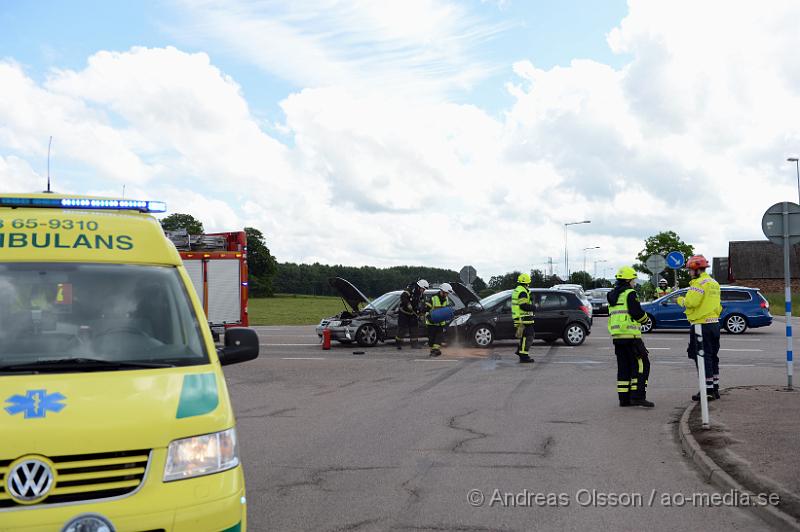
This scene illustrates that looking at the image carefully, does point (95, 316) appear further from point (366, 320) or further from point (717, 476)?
point (366, 320)

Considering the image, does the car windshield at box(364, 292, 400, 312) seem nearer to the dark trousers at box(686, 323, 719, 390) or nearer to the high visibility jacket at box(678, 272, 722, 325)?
the dark trousers at box(686, 323, 719, 390)

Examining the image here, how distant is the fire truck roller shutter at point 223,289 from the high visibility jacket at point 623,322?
12222mm

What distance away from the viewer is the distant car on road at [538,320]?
20953mm

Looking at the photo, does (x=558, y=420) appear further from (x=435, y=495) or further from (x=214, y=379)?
(x=214, y=379)

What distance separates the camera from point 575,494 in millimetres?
6348

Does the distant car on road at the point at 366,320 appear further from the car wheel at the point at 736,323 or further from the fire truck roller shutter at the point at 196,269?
the car wheel at the point at 736,323

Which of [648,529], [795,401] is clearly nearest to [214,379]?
[648,529]

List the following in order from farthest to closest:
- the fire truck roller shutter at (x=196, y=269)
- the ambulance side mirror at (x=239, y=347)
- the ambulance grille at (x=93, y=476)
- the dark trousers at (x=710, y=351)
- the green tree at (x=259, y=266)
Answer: the green tree at (x=259, y=266), the fire truck roller shutter at (x=196, y=269), the dark trousers at (x=710, y=351), the ambulance side mirror at (x=239, y=347), the ambulance grille at (x=93, y=476)

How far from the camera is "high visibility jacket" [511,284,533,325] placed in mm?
17391

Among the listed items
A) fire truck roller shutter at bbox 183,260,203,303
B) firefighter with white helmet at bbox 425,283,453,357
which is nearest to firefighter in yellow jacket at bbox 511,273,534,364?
firefighter with white helmet at bbox 425,283,453,357

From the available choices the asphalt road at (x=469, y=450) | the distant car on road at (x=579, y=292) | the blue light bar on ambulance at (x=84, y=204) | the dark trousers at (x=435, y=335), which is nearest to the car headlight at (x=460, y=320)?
the dark trousers at (x=435, y=335)

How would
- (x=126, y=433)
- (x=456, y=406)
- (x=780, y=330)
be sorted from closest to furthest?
(x=126, y=433) < (x=456, y=406) < (x=780, y=330)

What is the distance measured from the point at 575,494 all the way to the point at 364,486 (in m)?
1.71

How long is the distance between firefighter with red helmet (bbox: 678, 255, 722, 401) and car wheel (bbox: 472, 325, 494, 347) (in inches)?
396
